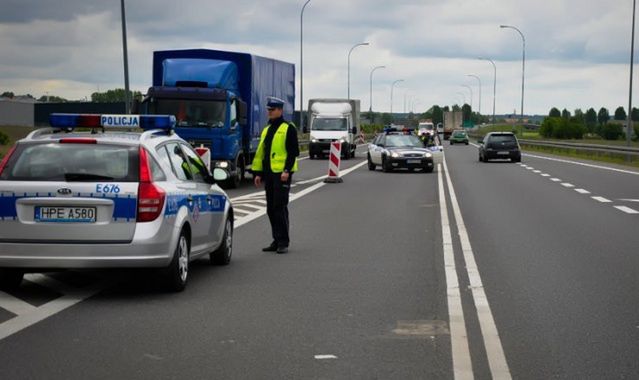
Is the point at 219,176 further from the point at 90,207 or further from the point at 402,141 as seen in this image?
the point at 402,141

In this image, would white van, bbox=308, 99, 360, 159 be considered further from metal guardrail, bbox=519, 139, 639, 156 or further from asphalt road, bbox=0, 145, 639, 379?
asphalt road, bbox=0, 145, 639, 379

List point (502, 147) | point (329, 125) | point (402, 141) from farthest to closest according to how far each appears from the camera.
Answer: point (329, 125) < point (502, 147) < point (402, 141)

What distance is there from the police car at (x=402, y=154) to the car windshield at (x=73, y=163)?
27.0 meters

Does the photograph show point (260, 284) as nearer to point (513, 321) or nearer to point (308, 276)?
point (308, 276)

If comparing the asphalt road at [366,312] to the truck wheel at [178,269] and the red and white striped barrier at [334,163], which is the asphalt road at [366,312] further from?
the red and white striped barrier at [334,163]

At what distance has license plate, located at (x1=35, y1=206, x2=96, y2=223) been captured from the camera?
829cm

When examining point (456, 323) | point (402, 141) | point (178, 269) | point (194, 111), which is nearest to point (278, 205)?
point (178, 269)

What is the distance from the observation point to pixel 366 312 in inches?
312

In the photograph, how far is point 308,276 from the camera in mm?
10008

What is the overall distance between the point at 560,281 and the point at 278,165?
3788 mm

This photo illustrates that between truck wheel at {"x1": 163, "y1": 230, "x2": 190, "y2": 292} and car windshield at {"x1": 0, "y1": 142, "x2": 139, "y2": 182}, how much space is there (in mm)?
742

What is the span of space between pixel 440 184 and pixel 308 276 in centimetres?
1860

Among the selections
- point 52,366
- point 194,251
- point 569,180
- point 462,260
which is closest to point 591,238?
point 462,260

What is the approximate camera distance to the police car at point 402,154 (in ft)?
116
